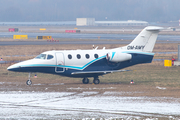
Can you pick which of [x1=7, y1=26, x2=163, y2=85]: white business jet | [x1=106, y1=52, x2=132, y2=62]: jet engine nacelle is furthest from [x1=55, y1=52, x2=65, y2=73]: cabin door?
[x1=106, y1=52, x2=132, y2=62]: jet engine nacelle

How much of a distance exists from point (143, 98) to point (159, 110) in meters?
3.77

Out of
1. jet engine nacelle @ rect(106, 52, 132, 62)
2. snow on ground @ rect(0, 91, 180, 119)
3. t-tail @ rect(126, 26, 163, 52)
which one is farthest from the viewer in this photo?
→ t-tail @ rect(126, 26, 163, 52)

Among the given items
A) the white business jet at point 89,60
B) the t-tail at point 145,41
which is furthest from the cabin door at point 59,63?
the t-tail at point 145,41

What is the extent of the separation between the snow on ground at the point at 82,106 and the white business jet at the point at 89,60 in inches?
163

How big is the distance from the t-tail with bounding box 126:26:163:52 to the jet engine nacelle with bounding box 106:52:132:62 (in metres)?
1.41

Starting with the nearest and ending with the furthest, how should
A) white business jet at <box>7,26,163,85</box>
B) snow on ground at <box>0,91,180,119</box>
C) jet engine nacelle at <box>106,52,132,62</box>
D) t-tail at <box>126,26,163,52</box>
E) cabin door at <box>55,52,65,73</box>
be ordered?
snow on ground at <box>0,91,180,119</box> < white business jet at <box>7,26,163,85</box> < cabin door at <box>55,52,65,73</box> < jet engine nacelle at <box>106,52,132,62</box> < t-tail at <box>126,26,163,52</box>

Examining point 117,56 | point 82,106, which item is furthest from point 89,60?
point 82,106

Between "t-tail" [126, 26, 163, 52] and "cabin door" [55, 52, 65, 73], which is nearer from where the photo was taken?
"cabin door" [55, 52, 65, 73]

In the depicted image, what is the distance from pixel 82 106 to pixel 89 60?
32.5 ft

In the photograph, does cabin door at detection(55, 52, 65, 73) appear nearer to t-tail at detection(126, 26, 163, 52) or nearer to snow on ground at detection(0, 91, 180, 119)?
snow on ground at detection(0, 91, 180, 119)

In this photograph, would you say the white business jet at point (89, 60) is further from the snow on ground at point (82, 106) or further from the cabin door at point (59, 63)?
the snow on ground at point (82, 106)

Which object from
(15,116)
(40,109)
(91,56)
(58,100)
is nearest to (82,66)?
(91,56)

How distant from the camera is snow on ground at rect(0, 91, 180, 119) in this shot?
1714cm

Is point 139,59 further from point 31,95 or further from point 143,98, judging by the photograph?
point 31,95
